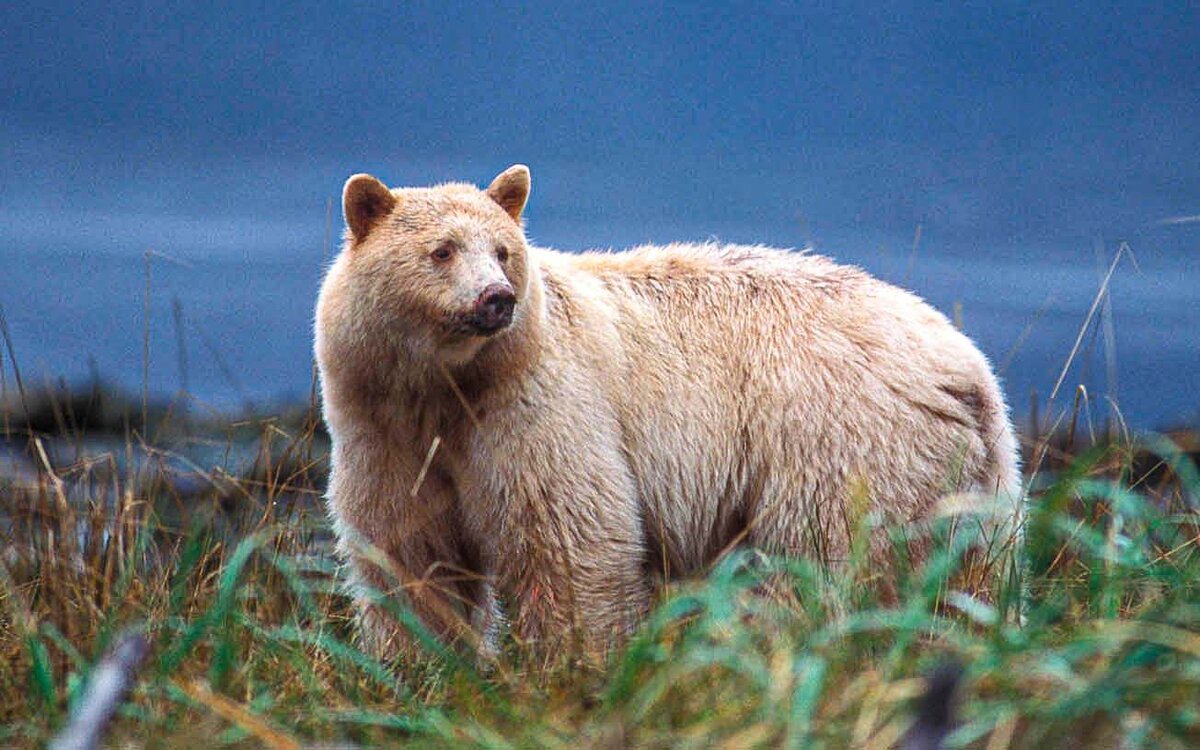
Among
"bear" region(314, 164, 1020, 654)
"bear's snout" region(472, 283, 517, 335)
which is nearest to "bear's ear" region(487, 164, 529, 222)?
"bear" region(314, 164, 1020, 654)

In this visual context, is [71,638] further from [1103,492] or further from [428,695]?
[1103,492]

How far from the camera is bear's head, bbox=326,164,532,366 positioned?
616cm

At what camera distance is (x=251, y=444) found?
6.97 m

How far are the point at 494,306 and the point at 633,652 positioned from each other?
8.59 ft

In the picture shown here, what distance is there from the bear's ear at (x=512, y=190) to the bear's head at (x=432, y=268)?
132 millimetres

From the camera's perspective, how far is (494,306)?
6.04m

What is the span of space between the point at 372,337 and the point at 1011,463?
3.51 metres

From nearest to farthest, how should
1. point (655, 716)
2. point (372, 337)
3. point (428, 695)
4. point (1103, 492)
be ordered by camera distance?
point (655, 716), point (1103, 492), point (428, 695), point (372, 337)

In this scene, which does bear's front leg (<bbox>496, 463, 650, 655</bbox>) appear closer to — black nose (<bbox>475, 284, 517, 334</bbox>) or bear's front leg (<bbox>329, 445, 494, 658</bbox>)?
bear's front leg (<bbox>329, 445, 494, 658</bbox>)

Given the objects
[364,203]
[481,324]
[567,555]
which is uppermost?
[364,203]

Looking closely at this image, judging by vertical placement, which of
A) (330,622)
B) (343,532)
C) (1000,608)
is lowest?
(330,622)

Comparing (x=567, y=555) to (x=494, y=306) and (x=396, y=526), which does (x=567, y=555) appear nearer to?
(x=396, y=526)

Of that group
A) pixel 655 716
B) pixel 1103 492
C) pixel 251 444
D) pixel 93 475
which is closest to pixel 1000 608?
pixel 1103 492

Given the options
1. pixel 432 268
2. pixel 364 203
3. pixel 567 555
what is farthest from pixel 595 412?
pixel 364 203
